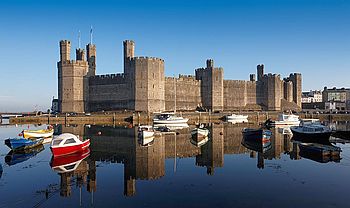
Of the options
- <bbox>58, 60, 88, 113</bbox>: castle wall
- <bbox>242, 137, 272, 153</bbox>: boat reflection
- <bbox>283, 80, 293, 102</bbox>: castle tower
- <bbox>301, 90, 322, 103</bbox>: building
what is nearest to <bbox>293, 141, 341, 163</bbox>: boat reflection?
<bbox>242, 137, 272, 153</bbox>: boat reflection

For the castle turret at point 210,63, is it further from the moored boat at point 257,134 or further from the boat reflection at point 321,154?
the boat reflection at point 321,154

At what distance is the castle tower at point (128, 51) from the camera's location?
162 ft

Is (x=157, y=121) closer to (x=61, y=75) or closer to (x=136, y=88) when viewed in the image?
(x=136, y=88)

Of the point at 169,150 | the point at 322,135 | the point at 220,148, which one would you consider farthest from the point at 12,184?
the point at 322,135

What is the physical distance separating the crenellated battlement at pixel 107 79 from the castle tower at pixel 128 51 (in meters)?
1.44

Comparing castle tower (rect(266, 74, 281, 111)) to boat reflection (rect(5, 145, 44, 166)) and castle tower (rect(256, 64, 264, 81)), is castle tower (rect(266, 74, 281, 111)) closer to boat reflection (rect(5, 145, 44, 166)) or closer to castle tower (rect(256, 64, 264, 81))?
castle tower (rect(256, 64, 264, 81))

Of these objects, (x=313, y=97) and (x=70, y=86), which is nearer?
(x=70, y=86)

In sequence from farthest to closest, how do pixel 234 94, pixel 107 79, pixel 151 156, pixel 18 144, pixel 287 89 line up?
pixel 287 89, pixel 234 94, pixel 107 79, pixel 18 144, pixel 151 156

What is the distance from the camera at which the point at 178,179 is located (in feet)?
39.5

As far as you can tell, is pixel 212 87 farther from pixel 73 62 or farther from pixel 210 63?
pixel 73 62

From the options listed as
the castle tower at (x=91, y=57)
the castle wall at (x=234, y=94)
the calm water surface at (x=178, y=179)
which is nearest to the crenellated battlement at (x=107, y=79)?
the castle tower at (x=91, y=57)

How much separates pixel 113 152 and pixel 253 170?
26.2 feet

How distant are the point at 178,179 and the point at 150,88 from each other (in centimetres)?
3599

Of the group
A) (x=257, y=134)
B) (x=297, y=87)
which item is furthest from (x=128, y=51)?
(x=297, y=87)
